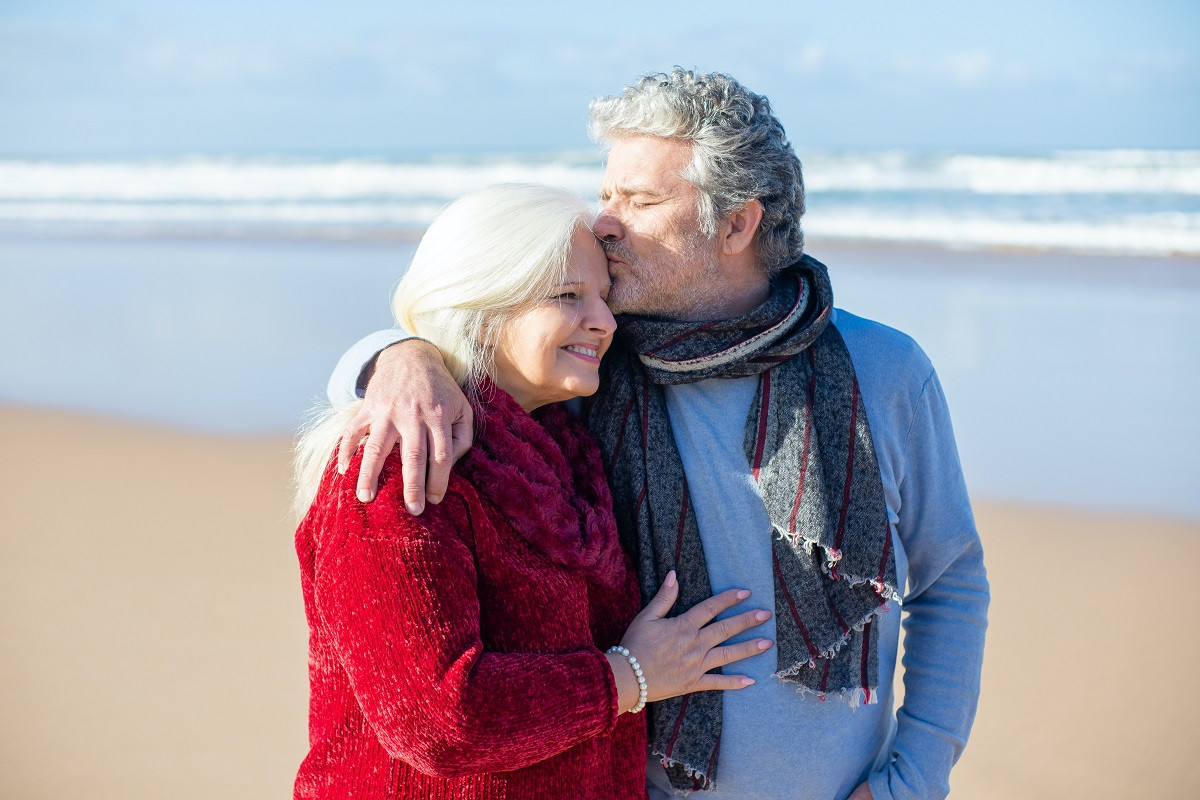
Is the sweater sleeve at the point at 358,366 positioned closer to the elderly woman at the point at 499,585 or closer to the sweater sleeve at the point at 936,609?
the elderly woman at the point at 499,585

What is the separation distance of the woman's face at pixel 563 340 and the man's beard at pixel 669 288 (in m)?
0.13

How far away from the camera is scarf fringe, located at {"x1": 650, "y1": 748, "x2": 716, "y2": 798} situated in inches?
80.7

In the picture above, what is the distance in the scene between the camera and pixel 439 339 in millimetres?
1991

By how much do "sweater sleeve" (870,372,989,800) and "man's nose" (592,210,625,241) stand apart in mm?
705

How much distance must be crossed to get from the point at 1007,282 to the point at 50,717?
7.78 m

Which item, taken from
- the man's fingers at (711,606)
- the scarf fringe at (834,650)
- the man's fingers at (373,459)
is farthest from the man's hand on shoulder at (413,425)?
the scarf fringe at (834,650)

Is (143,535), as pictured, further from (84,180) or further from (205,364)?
(84,180)

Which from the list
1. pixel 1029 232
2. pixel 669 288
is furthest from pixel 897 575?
pixel 1029 232

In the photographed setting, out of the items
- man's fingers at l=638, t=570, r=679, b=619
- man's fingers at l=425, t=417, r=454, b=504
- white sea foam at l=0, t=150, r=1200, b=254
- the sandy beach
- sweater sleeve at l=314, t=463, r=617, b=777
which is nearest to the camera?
sweater sleeve at l=314, t=463, r=617, b=777

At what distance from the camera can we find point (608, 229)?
2.23 m

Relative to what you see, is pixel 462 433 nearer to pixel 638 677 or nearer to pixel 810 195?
pixel 638 677

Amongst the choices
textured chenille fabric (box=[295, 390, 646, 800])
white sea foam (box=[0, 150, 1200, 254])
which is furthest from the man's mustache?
white sea foam (box=[0, 150, 1200, 254])

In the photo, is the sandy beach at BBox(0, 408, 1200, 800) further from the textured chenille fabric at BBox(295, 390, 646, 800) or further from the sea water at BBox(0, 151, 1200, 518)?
the textured chenille fabric at BBox(295, 390, 646, 800)

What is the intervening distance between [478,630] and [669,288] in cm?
91
